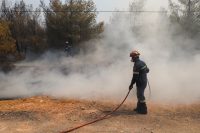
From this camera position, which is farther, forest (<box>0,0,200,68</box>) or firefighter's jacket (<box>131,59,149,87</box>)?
forest (<box>0,0,200,68</box>)

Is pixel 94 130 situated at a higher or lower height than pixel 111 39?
lower

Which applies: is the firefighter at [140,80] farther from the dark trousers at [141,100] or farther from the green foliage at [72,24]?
the green foliage at [72,24]

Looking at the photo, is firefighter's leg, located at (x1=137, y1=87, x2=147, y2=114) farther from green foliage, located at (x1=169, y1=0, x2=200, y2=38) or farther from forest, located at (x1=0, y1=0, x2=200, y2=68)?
green foliage, located at (x1=169, y1=0, x2=200, y2=38)

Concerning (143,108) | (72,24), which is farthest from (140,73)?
(72,24)

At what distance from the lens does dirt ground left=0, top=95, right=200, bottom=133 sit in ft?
10.4

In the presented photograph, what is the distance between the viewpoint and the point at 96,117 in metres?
3.78

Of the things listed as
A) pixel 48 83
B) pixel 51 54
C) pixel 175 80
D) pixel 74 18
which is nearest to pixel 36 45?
pixel 51 54

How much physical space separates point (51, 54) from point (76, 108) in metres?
11.2

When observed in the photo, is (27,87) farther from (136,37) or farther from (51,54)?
(136,37)

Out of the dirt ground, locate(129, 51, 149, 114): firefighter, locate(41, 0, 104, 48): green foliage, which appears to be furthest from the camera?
locate(41, 0, 104, 48): green foliage

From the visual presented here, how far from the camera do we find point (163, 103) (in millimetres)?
5027

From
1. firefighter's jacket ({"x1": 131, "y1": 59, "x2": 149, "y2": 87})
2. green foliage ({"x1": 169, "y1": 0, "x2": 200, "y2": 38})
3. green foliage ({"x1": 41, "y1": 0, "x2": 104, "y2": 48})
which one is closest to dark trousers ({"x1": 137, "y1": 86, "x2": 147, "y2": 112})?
firefighter's jacket ({"x1": 131, "y1": 59, "x2": 149, "y2": 87})

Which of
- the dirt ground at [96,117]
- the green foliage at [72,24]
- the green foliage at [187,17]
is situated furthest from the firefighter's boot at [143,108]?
the green foliage at [187,17]

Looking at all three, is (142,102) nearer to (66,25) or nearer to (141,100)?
(141,100)
